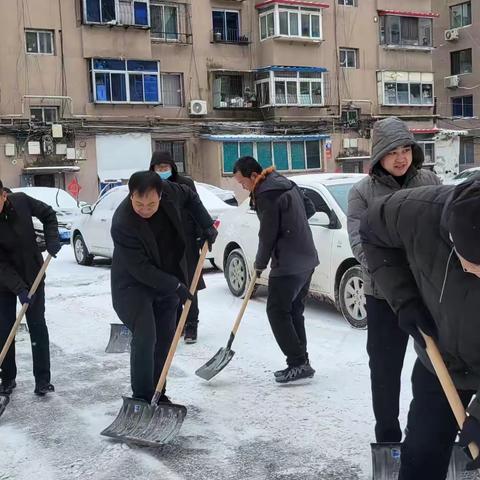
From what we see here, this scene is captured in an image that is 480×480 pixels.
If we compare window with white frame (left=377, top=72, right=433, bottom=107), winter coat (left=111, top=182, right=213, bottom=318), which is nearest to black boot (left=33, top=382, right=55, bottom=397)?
winter coat (left=111, top=182, right=213, bottom=318)

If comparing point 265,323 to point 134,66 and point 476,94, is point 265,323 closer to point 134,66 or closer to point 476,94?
point 134,66

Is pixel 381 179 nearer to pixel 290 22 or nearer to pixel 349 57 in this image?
pixel 290 22

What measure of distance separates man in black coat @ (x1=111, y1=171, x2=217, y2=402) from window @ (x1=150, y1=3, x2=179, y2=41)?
2544 cm

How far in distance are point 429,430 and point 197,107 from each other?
87.4 feet

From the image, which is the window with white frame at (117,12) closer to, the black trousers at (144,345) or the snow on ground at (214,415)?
the snow on ground at (214,415)

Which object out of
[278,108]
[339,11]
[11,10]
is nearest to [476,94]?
[339,11]

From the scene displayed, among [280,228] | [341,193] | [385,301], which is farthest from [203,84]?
[385,301]

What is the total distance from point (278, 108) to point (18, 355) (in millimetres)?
24995

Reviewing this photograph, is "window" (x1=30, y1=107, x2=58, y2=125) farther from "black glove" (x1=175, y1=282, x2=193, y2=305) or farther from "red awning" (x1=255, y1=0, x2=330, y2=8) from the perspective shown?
"black glove" (x1=175, y1=282, x2=193, y2=305)

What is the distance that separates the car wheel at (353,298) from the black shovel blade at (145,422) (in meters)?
2.90

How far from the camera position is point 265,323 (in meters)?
7.07

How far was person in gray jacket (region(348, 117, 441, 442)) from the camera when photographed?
3420 millimetres

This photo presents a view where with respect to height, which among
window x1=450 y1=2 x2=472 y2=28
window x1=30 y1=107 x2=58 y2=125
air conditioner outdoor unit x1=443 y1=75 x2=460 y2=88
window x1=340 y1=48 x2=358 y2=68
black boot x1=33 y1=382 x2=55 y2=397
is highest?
window x1=450 y1=2 x2=472 y2=28

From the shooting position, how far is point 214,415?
448cm
